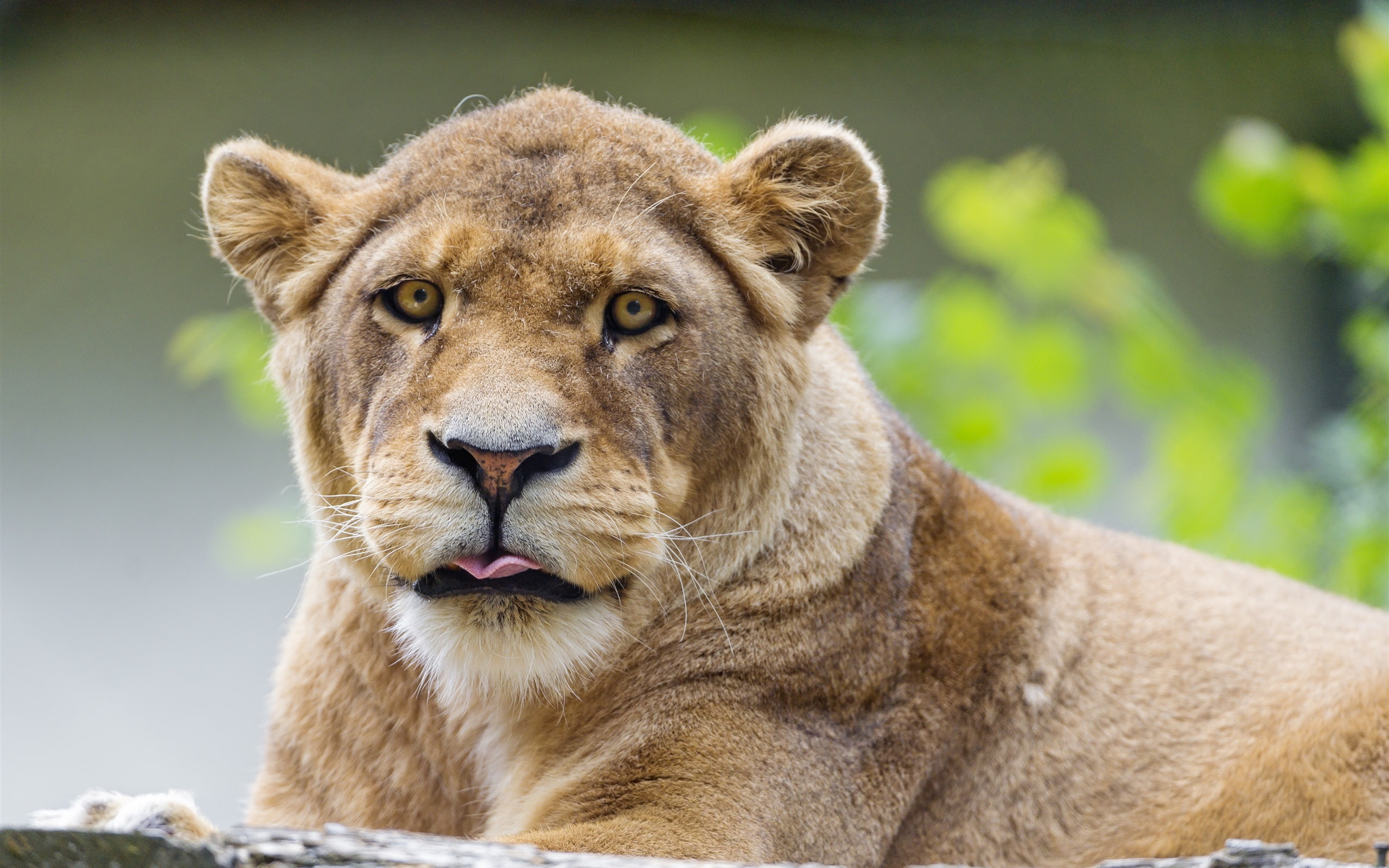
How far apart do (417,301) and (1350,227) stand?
23.8 feet

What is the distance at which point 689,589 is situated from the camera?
4.21m

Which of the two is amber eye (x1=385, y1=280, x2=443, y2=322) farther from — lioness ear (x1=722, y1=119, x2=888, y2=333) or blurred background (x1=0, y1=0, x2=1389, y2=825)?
blurred background (x1=0, y1=0, x2=1389, y2=825)

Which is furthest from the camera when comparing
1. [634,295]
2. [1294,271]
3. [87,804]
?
[1294,271]

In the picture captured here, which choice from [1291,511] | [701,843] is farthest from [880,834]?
[1291,511]

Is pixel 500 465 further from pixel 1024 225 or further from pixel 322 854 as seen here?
pixel 1024 225

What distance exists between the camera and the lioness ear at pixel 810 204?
428 centimetres

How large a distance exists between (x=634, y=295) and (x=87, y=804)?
1.80 meters

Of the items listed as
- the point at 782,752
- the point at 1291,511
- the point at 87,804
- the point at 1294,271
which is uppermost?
the point at 1294,271

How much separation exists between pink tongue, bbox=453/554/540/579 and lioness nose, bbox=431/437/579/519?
0.12 metres

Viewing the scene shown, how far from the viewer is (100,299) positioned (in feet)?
34.5

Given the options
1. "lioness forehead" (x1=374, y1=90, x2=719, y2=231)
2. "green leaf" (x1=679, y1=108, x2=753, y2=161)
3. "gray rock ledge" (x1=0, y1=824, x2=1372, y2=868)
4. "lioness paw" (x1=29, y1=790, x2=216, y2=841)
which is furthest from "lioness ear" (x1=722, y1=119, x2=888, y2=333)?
"green leaf" (x1=679, y1=108, x2=753, y2=161)

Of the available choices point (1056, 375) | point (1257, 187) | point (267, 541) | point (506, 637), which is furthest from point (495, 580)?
point (1257, 187)

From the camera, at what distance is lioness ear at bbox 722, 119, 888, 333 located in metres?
4.28

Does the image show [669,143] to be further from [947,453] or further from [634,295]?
[947,453]
